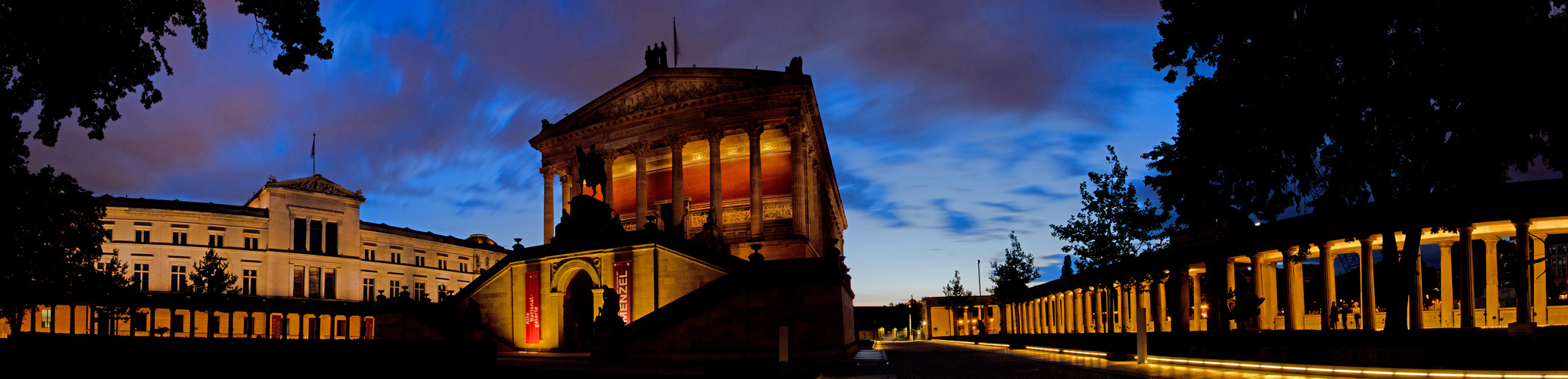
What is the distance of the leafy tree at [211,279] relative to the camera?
63906 mm

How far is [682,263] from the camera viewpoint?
2995 cm

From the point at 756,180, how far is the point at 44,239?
3126 cm

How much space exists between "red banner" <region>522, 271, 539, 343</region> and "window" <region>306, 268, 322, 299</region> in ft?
182

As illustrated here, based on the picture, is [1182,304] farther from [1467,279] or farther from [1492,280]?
[1467,279]

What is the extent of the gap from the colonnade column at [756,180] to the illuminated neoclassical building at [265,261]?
33.3m

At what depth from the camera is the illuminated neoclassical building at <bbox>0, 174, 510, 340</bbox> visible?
6750cm

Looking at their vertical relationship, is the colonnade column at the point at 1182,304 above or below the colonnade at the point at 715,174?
below

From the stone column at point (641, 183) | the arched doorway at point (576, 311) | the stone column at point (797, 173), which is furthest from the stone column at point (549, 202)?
the arched doorway at point (576, 311)

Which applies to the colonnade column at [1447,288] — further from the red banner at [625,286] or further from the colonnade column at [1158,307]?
the red banner at [625,286]

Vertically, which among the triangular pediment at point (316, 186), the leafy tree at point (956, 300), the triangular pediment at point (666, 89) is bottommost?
the leafy tree at point (956, 300)

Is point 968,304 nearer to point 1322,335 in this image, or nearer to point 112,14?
point 1322,335

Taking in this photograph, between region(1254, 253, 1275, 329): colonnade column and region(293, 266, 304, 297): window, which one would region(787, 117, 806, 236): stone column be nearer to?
region(1254, 253, 1275, 329): colonnade column

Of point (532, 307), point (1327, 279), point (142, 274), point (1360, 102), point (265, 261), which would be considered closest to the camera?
point (1360, 102)

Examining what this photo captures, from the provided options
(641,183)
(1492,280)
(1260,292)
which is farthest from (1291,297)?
(641,183)
